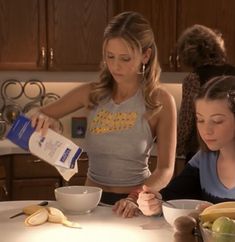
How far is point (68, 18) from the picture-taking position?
3727mm

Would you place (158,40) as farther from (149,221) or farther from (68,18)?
(149,221)

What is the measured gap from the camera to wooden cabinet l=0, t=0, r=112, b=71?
369 cm

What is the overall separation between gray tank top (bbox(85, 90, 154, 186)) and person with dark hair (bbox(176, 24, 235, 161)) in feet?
4.29

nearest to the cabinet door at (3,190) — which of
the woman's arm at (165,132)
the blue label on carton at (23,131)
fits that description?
the woman's arm at (165,132)

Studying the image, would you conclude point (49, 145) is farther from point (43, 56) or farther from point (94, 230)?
point (43, 56)

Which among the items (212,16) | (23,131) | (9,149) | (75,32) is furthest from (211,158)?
(75,32)

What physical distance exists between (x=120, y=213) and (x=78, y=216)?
Result: 0.13 meters

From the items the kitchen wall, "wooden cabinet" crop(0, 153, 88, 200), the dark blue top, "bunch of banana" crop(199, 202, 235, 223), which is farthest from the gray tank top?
the kitchen wall

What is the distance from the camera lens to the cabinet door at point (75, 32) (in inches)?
146

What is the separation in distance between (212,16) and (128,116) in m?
1.89

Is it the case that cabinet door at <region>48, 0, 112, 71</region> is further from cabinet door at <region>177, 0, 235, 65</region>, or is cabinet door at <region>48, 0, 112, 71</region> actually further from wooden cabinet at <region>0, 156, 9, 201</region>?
wooden cabinet at <region>0, 156, 9, 201</region>

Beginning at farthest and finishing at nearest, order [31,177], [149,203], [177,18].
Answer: [177,18]
[31,177]
[149,203]

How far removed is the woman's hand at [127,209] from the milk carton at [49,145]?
0.58ft

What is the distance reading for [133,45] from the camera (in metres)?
1.90
